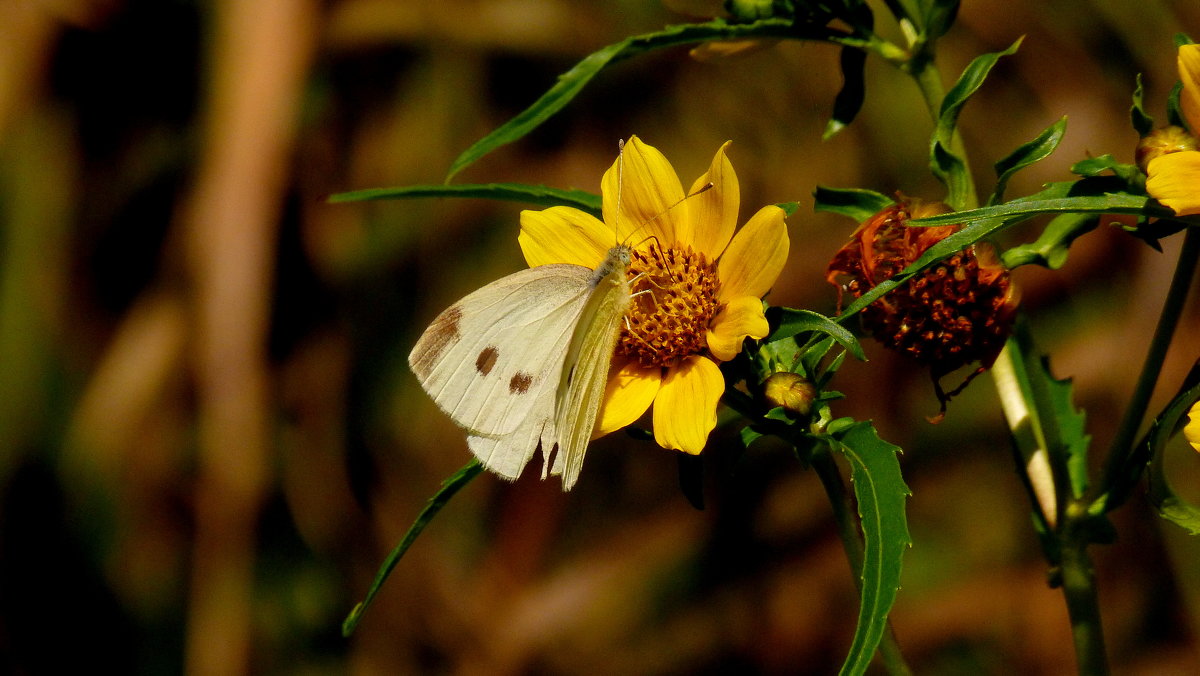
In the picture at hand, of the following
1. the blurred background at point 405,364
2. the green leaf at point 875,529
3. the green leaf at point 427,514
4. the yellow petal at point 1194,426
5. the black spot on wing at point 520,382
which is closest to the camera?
the green leaf at point 875,529

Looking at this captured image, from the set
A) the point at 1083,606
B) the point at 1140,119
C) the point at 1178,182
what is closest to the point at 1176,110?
the point at 1140,119

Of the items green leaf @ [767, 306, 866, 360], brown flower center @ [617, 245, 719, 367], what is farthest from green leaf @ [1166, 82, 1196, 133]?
brown flower center @ [617, 245, 719, 367]

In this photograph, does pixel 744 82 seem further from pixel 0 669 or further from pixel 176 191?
pixel 0 669

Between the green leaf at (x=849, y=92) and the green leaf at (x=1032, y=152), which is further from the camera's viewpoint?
the green leaf at (x=849, y=92)

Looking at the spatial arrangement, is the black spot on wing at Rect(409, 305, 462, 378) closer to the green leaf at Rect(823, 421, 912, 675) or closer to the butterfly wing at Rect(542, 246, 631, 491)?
the butterfly wing at Rect(542, 246, 631, 491)

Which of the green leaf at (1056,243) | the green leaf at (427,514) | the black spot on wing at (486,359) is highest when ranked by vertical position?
the green leaf at (1056,243)

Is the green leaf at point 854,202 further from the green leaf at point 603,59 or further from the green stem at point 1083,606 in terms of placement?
the green stem at point 1083,606

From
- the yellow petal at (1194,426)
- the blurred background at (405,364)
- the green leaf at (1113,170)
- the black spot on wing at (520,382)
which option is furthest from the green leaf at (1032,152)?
the blurred background at (405,364)
